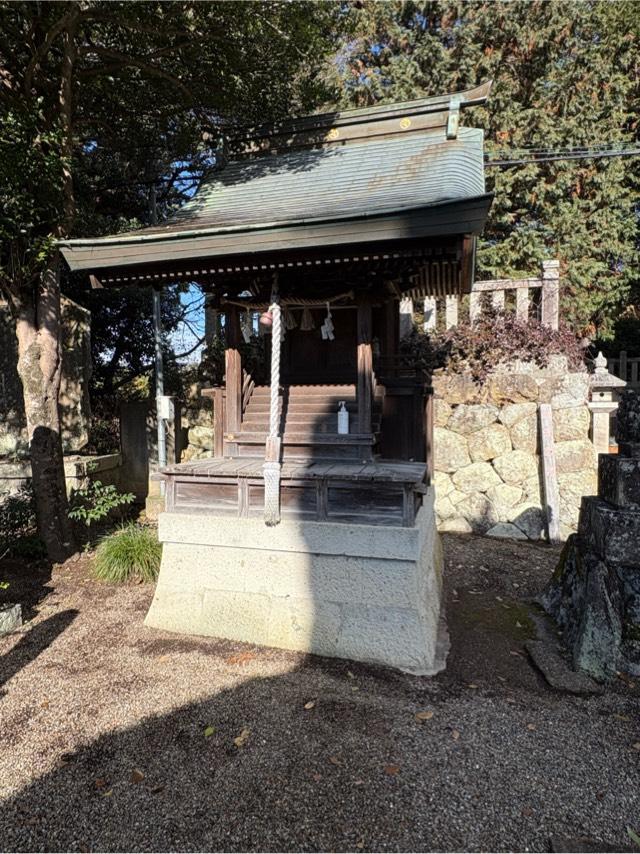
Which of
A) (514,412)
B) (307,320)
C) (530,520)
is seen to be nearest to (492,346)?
(514,412)

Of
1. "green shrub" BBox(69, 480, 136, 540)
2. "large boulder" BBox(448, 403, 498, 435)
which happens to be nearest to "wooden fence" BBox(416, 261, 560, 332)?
"large boulder" BBox(448, 403, 498, 435)

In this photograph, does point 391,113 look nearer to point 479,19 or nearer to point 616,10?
point 479,19

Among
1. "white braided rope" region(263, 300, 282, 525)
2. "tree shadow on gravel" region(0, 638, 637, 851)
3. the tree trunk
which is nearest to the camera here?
"tree shadow on gravel" region(0, 638, 637, 851)

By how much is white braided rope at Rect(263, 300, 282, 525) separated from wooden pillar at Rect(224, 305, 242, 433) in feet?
2.38

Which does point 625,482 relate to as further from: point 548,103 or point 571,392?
point 548,103

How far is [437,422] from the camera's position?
8188 millimetres

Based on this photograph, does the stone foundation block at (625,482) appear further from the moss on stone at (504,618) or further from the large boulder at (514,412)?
the large boulder at (514,412)

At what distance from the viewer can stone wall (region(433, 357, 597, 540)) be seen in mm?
7652

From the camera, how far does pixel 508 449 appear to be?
788cm

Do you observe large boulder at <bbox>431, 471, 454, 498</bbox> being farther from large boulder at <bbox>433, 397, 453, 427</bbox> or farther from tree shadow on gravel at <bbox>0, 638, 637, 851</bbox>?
tree shadow on gravel at <bbox>0, 638, 637, 851</bbox>

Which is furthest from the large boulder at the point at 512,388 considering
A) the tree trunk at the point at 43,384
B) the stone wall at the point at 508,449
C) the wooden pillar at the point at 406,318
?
the tree trunk at the point at 43,384

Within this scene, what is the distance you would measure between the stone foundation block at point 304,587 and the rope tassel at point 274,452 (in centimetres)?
19

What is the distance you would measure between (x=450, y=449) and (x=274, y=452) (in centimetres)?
489

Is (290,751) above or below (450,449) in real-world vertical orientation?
below
